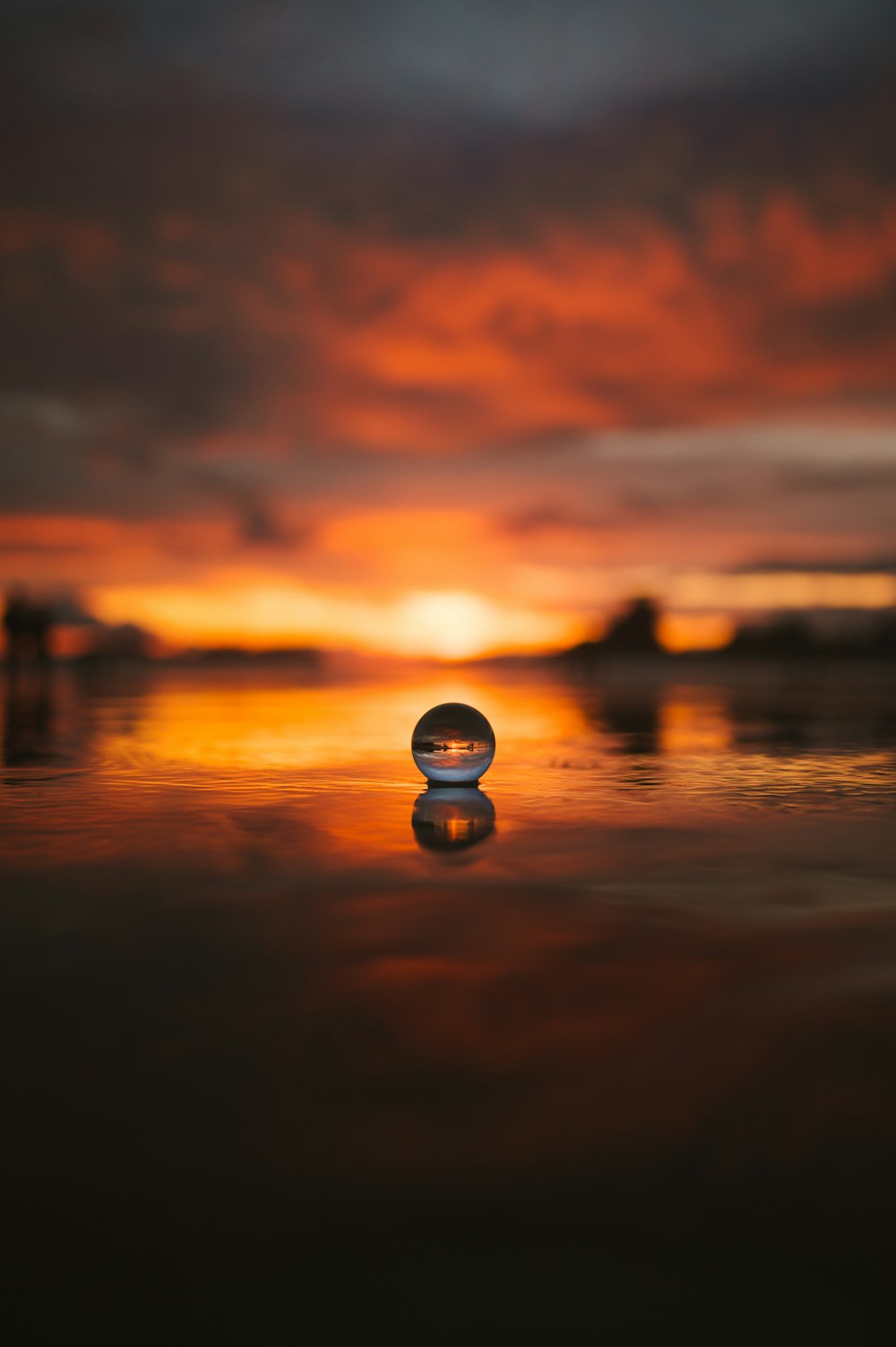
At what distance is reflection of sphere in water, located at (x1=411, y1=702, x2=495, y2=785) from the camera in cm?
914

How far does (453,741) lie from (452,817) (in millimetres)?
1698

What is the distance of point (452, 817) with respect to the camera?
7484 millimetres

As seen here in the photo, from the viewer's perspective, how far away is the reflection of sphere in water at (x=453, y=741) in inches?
360

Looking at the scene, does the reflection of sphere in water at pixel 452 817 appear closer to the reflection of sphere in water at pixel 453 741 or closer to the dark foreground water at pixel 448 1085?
the dark foreground water at pixel 448 1085

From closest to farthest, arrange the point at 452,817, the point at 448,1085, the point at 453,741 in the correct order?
the point at 448,1085
the point at 452,817
the point at 453,741

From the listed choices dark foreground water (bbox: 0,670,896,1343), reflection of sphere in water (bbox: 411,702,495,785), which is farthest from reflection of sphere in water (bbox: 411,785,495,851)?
reflection of sphere in water (bbox: 411,702,495,785)

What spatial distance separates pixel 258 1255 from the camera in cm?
207

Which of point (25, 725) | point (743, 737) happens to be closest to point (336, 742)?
point (743, 737)

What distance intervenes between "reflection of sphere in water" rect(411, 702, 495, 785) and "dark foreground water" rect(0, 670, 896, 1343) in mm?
2401

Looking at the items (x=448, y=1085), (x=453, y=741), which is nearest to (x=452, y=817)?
(x=453, y=741)

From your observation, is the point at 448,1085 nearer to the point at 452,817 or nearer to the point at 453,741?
the point at 452,817

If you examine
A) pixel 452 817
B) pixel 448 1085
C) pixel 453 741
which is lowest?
pixel 448 1085

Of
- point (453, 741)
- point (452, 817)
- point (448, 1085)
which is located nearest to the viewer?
point (448, 1085)

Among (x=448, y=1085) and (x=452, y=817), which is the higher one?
(x=452, y=817)
